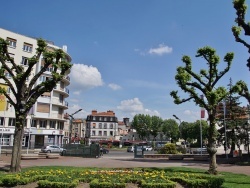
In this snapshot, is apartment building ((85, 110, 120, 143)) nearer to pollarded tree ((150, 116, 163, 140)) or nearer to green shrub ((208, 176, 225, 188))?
pollarded tree ((150, 116, 163, 140))

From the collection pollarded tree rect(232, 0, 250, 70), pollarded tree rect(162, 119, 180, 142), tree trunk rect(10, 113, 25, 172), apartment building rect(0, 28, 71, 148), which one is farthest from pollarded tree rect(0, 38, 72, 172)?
pollarded tree rect(162, 119, 180, 142)

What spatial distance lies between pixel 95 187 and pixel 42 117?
47.6m

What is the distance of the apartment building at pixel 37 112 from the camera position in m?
50.8

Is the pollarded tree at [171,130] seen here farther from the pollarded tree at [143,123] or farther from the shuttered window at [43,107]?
the shuttered window at [43,107]

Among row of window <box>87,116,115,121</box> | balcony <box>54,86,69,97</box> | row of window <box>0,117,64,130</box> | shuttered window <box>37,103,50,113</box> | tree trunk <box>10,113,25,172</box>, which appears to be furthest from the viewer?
row of window <box>87,116,115,121</box>

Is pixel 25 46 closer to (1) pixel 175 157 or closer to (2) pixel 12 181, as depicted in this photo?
(1) pixel 175 157


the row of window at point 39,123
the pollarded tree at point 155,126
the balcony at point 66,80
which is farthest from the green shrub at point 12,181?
the pollarded tree at point 155,126

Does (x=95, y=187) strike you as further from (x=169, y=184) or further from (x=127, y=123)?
(x=127, y=123)

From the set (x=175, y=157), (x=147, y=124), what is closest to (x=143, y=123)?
(x=147, y=124)

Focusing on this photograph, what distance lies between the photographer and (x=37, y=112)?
55.2 metres

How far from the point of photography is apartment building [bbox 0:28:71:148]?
50844 millimetres

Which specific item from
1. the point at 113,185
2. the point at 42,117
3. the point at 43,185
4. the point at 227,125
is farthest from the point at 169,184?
the point at 42,117

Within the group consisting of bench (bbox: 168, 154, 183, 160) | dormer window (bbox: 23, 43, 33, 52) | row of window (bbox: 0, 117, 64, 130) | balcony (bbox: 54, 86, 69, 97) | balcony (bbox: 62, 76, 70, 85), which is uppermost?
dormer window (bbox: 23, 43, 33, 52)

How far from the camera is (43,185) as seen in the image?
10.2m
